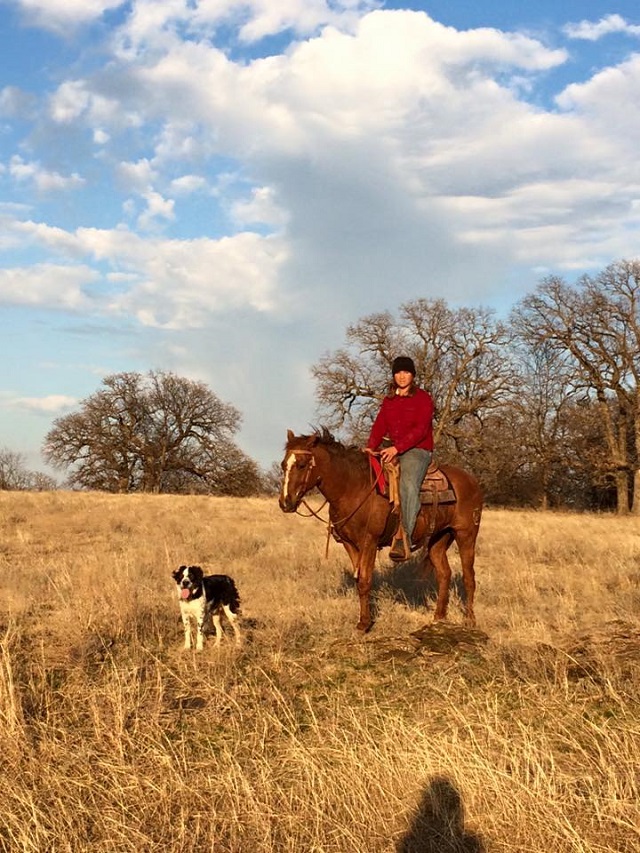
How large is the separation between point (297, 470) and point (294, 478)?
0.10 metres

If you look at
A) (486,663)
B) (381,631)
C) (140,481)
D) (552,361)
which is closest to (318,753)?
(486,663)

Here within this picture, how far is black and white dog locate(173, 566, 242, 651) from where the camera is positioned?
6.77m

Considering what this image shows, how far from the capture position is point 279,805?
3582 millimetres

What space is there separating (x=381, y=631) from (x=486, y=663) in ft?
5.39

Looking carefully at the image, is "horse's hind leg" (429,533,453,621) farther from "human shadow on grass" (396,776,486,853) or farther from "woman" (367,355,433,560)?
"human shadow on grass" (396,776,486,853)

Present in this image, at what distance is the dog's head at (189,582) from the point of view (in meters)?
6.79

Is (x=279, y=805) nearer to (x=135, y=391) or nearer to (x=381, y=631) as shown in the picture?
(x=381, y=631)

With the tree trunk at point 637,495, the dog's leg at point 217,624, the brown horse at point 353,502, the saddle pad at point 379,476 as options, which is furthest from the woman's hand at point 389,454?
the tree trunk at point 637,495

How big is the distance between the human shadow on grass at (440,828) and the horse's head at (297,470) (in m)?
3.72

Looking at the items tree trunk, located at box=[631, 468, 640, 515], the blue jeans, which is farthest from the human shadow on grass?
tree trunk, located at box=[631, 468, 640, 515]

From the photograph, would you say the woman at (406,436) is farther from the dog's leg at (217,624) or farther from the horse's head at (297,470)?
the dog's leg at (217,624)

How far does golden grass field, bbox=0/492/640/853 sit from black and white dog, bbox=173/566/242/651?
224 mm

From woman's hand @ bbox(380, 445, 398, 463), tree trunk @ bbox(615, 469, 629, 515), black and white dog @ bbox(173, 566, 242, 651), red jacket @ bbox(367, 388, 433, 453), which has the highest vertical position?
red jacket @ bbox(367, 388, 433, 453)

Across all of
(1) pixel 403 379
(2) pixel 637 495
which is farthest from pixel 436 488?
(2) pixel 637 495
